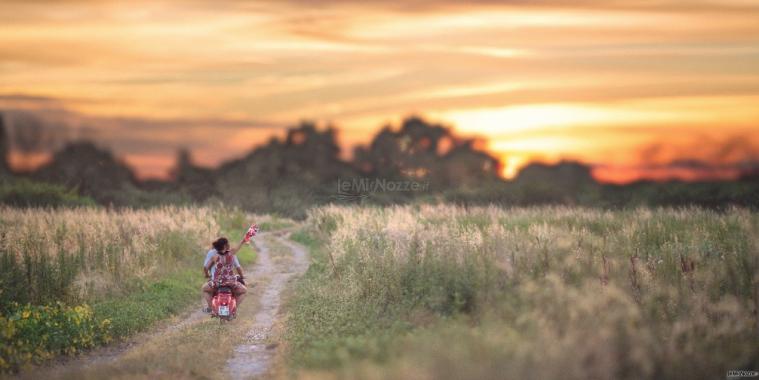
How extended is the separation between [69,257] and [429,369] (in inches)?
523

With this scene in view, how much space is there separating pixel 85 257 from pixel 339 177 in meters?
60.1

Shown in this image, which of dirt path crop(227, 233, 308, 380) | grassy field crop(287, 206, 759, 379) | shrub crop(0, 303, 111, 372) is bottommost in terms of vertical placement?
dirt path crop(227, 233, 308, 380)

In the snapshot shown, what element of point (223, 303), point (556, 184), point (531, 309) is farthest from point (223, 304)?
point (556, 184)

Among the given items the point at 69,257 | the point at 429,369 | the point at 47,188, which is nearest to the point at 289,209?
the point at 47,188

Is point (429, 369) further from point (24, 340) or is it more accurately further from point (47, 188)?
point (47, 188)

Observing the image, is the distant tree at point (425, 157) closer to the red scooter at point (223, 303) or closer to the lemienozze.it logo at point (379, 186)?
the lemienozze.it logo at point (379, 186)

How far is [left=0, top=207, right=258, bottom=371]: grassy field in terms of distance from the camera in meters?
12.9

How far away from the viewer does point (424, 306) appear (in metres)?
12.7

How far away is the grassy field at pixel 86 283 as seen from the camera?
12.9 meters

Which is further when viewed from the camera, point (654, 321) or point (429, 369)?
point (654, 321)

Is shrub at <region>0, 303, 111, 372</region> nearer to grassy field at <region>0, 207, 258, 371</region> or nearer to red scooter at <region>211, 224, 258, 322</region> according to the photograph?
grassy field at <region>0, 207, 258, 371</region>

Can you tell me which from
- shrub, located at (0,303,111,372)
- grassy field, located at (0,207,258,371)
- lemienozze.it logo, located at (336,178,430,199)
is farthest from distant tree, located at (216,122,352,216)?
shrub, located at (0,303,111,372)

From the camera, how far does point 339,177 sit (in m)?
79.2

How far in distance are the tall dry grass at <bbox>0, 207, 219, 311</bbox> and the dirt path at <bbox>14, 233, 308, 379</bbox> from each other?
105 inches
